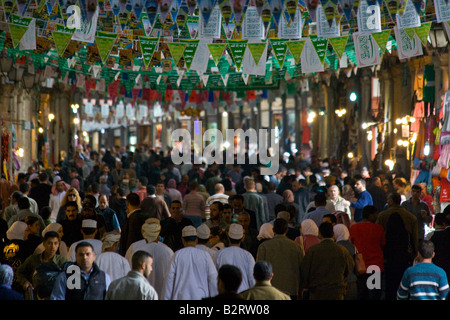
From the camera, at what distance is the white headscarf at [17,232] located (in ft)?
38.9

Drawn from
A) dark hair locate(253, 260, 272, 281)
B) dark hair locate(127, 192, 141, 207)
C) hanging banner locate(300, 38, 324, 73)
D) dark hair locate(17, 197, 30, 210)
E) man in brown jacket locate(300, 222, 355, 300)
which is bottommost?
man in brown jacket locate(300, 222, 355, 300)

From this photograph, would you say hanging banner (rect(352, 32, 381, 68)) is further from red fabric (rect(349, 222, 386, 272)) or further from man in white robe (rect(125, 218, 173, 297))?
man in white robe (rect(125, 218, 173, 297))

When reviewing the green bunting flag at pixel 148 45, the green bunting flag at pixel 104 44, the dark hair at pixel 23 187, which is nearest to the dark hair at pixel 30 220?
the dark hair at pixel 23 187

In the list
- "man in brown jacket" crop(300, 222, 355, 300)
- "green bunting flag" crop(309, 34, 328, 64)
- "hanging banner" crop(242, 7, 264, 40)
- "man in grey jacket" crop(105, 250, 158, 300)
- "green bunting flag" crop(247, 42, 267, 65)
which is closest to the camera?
"man in grey jacket" crop(105, 250, 158, 300)

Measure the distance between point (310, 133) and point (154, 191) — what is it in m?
29.3

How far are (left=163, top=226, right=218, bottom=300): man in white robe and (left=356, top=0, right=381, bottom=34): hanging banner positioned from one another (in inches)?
326

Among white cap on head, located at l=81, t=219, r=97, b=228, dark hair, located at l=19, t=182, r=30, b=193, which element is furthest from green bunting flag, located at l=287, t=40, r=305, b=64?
white cap on head, located at l=81, t=219, r=97, b=228

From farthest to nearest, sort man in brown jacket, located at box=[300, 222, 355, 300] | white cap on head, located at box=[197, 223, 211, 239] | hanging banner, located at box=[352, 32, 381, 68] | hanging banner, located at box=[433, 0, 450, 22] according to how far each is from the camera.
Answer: hanging banner, located at box=[352, 32, 381, 68] < hanging banner, located at box=[433, 0, 450, 22] < white cap on head, located at box=[197, 223, 211, 239] < man in brown jacket, located at box=[300, 222, 355, 300]

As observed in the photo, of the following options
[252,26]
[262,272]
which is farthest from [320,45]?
[262,272]

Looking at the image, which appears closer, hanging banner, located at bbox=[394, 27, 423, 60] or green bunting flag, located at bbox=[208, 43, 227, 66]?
hanging banner, located at bbox=[394, 27, 423, 60]

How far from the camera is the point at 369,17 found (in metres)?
17.1

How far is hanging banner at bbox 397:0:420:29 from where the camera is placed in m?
16.5

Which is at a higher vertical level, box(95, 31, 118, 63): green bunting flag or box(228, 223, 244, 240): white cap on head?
box(95, 31, 118, 63): green bunting flag

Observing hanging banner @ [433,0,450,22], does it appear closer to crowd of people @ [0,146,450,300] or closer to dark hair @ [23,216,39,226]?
crowd of people @ [0,146,450,300]
